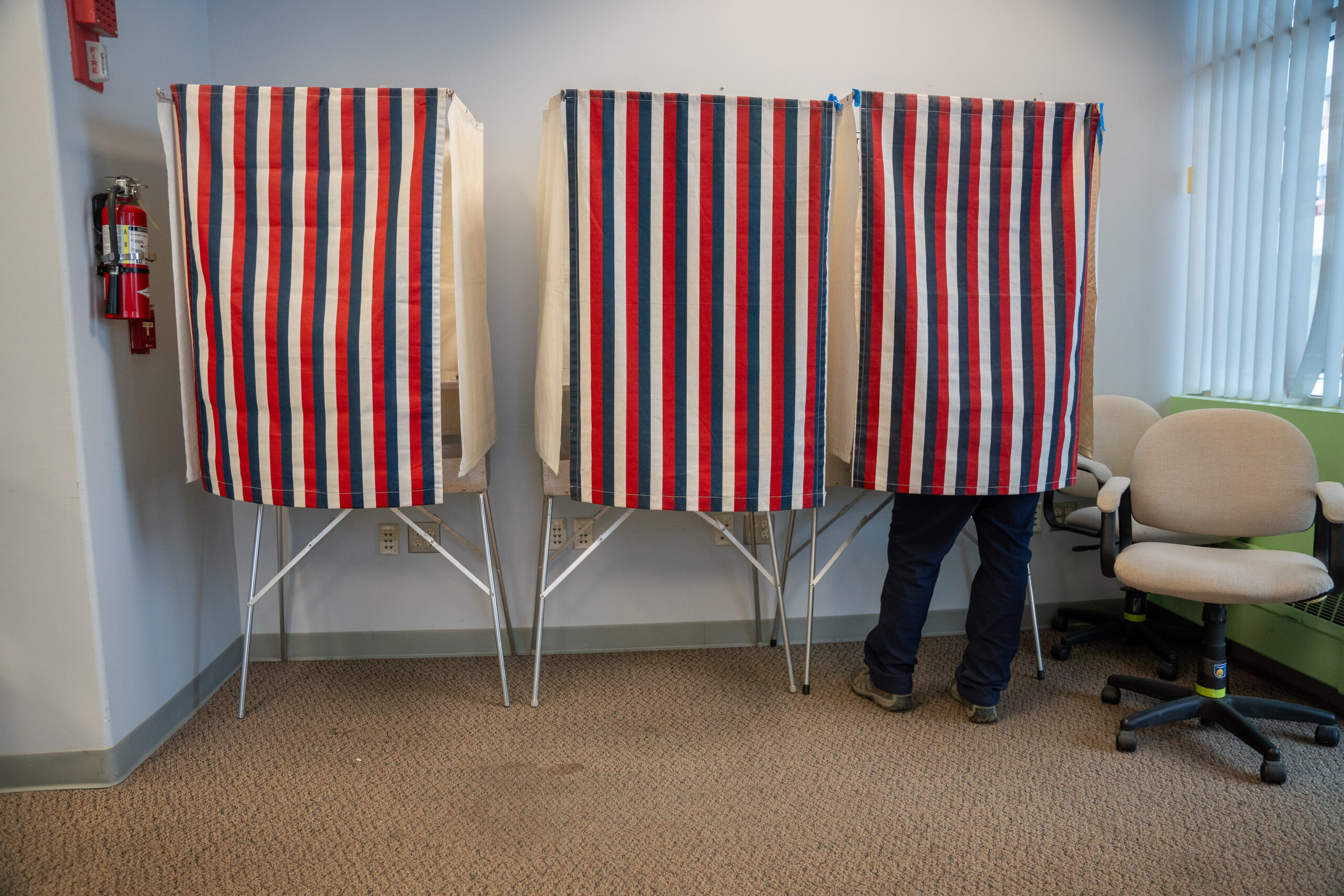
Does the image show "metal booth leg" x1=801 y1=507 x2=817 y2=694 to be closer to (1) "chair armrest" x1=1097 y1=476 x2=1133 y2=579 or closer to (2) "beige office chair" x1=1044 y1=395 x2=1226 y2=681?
(1) "chair armrest" x1=1097 y1=476 x2=1133 y2=579

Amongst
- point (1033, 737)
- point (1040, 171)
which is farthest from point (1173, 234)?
point (1033, 737)

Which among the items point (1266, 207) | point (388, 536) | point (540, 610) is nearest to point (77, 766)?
point (388, 536)

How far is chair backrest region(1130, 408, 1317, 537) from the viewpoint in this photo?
82.8 inches

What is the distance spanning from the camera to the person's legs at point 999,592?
2209 millimetres

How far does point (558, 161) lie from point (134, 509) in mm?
1483

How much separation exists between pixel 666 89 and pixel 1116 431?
2069 mm

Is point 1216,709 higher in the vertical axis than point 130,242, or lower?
lower

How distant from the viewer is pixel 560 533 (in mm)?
2768

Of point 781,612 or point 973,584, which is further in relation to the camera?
point 781,612

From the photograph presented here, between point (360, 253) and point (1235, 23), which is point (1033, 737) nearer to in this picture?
point (360, 253)

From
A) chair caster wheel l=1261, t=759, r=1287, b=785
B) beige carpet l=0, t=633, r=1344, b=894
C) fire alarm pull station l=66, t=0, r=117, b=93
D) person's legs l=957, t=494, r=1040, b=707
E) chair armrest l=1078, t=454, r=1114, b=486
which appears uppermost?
fire alarm pull station l=66, t=0, r=117, b=93

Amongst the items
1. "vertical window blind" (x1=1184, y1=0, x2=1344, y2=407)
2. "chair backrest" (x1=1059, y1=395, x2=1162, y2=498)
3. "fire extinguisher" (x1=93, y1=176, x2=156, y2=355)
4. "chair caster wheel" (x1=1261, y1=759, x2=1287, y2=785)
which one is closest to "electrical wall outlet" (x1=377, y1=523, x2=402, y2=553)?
"fire extinguisher" (x1=93, y1=176, x2=156, y2=355)

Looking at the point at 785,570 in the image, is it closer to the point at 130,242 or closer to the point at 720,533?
the point at 720,533

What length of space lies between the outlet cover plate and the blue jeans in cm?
152
